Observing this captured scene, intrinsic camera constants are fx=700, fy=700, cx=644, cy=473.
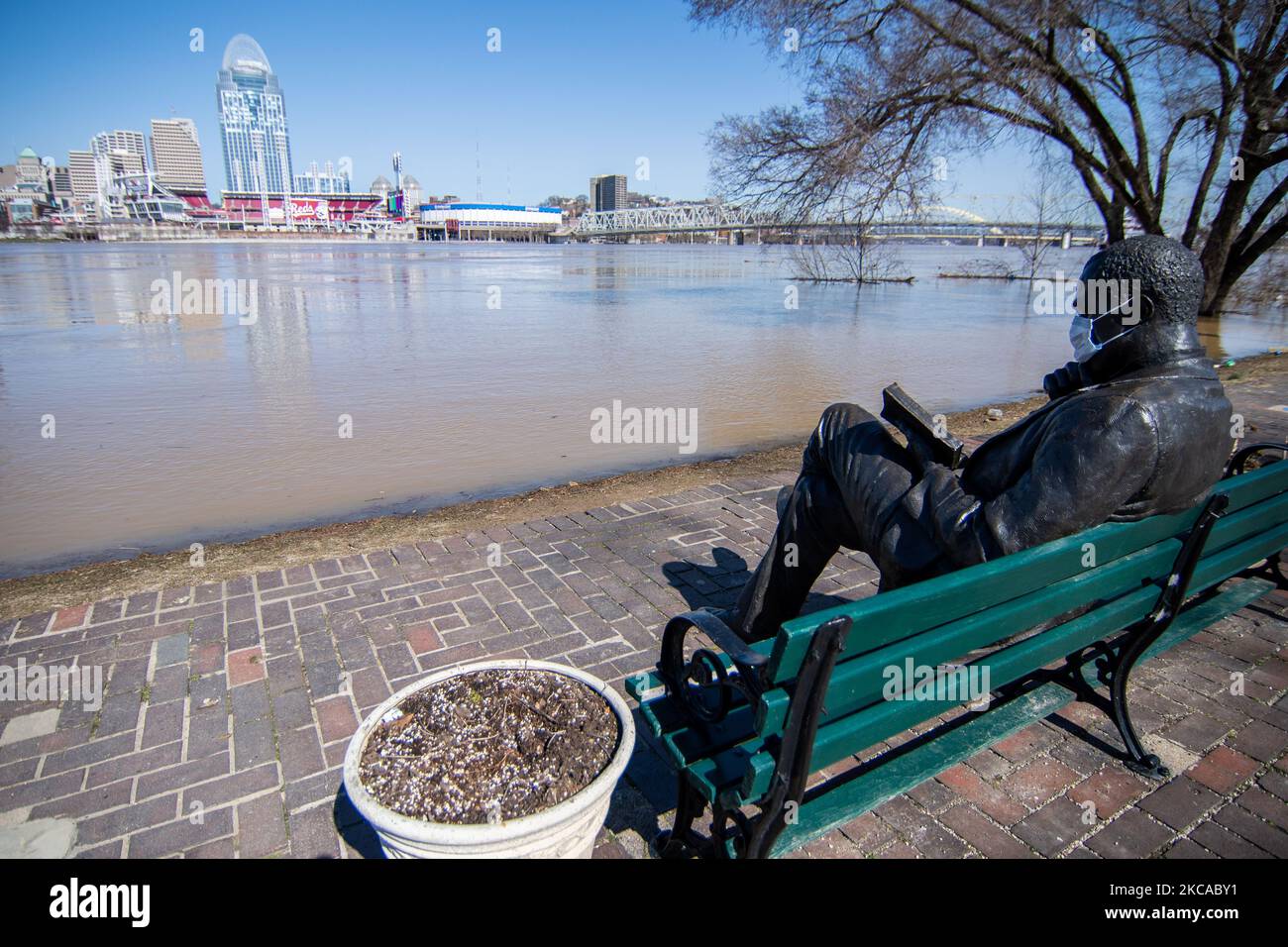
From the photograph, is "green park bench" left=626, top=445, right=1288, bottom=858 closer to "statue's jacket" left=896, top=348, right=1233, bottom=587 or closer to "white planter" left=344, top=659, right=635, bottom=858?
"statue's jacket" left=896, top=348, right=1233, bottom=587

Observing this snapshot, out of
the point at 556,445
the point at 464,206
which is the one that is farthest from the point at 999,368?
the point at 464,206

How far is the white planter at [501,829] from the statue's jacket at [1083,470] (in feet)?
3.89

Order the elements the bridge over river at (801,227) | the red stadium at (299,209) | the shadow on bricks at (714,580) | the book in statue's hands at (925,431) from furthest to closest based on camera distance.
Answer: the red stadium at (299,209)
the bridge over river at (801,227)
the shadow on bricks at (714,580)
the book in statue's hands at (925,431)

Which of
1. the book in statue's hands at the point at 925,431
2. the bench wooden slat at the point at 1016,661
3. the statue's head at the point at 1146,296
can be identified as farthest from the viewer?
the book in statue's hands at the point at 925,431

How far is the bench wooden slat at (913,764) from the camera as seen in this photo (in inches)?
73.0

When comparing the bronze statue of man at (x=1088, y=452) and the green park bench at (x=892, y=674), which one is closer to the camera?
the green park bench at (x=892, y=674)

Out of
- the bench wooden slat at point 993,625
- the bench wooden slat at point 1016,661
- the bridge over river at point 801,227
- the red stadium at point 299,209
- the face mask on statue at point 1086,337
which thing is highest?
the red stadium at point 299,209

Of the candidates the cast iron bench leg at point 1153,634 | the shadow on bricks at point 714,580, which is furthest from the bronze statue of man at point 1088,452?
the shadow on bricks at point 714,580

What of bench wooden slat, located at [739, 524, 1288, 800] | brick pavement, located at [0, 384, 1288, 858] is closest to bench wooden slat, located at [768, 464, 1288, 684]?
bench wooden slat, located at [739, 524, 1288, 800]

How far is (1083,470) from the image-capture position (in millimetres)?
1985

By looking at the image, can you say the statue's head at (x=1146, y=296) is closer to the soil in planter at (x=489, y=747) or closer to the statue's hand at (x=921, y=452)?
the statue's hand at (x=921, y=452)

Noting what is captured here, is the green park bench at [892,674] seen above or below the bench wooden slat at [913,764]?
above

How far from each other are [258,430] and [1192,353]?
9.71m
